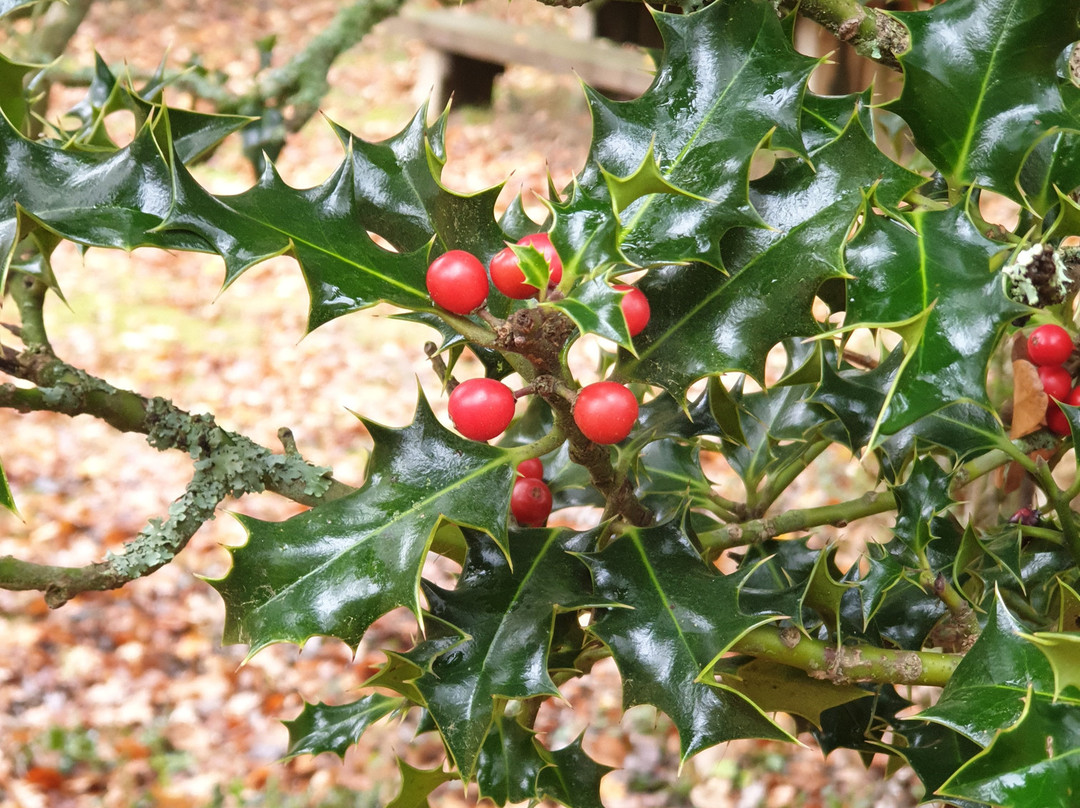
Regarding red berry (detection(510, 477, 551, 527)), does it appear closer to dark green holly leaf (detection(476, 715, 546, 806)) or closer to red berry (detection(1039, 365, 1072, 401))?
dark green holly leaf (detection(476, 715, 546, 806))

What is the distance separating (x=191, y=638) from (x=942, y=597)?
7.99ft

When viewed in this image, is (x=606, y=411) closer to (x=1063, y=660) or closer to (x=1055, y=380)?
(x=1063, y=660)

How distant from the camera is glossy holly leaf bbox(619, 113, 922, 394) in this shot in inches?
24.6

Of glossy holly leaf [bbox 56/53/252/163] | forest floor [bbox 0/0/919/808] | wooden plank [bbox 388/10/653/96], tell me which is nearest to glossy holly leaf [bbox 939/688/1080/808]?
glossy holly leaf [bbox 56/53/252/163]

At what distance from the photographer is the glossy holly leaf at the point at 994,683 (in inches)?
21.1

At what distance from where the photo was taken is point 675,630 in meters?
0.67

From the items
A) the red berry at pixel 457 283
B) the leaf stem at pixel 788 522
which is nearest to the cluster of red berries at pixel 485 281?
the red berry at pixel 457 283

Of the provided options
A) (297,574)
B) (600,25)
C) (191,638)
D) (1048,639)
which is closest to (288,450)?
(297,574)

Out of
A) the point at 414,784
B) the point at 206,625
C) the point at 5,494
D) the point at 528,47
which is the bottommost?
the point at 206,625

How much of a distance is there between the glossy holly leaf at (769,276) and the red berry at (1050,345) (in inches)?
9.3

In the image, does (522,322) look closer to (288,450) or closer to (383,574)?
(383,574)

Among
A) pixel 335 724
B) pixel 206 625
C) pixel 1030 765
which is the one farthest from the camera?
pixel 206 625

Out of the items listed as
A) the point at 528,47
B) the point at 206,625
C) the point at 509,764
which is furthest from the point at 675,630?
the point at 528,47

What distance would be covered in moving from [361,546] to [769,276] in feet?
0.99
